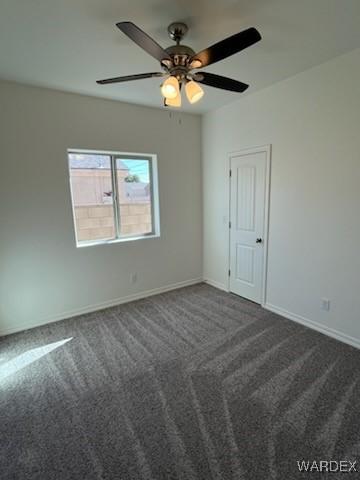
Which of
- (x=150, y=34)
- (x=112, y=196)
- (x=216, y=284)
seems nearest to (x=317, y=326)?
(x=216, y=284)

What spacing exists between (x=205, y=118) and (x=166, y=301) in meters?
2.88

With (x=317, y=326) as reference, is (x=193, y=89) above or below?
above

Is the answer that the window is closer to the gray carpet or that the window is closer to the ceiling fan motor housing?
the gray carpet

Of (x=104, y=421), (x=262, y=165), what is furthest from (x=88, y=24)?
(x=104, y=421)

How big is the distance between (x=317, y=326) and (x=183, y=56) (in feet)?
9.33

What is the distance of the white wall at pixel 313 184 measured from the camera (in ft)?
7.75

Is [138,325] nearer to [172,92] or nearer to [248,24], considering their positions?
[172,92]

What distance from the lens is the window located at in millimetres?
3271

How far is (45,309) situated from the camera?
308 cm

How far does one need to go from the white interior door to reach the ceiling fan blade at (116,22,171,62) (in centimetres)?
194

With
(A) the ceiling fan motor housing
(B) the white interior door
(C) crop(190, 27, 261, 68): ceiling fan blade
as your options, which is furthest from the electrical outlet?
(A) the ceiling fan motor housing

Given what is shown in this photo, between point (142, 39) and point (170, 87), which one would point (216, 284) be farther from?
point (142, 39)

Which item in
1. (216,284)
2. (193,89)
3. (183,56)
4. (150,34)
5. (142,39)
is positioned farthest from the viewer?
(216,284)

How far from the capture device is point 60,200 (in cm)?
302
